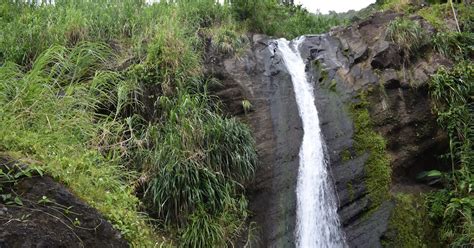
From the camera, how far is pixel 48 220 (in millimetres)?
3830

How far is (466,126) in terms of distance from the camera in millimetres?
7184

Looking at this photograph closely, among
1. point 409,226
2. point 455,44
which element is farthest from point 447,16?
point 409,226

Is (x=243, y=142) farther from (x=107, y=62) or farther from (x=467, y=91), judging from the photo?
(x=467, y=91)

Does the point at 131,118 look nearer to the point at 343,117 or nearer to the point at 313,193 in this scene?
the point at 313,193

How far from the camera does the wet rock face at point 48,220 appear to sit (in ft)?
11.8

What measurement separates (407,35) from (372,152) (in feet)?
9.62

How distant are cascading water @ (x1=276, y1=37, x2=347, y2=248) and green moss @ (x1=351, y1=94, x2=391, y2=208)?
0.65m

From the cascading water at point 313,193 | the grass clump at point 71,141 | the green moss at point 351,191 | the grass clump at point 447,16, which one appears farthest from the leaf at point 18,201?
the grass clump at point 447,16

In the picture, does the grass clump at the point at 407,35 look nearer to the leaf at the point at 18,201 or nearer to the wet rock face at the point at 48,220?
the wet rock face at the point at 48,220

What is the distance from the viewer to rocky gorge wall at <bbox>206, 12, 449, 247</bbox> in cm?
673

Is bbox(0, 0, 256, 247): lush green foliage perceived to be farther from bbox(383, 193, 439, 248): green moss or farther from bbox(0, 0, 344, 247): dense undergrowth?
bbox(383, 193, 439, 248): green moss

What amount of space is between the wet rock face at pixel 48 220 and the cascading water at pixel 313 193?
316 cm

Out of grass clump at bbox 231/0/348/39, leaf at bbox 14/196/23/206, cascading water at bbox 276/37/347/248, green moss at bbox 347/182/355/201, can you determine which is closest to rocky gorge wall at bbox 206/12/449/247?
green moss at bbox 347/182/355/201

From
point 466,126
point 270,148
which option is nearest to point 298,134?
point 270,148
